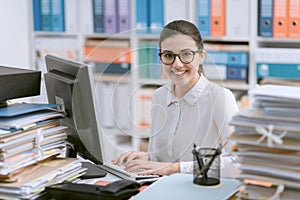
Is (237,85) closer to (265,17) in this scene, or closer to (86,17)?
(265,17)

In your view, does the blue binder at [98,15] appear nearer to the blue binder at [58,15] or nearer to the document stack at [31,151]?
the blue binder at [58,15]

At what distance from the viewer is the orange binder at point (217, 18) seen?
3545 mm

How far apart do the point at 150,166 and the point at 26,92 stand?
17.6 inches

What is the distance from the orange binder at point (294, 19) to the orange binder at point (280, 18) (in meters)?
0.02

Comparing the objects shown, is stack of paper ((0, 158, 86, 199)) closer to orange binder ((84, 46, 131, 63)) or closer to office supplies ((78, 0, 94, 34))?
orange binder ((84, 46, 131, 63))

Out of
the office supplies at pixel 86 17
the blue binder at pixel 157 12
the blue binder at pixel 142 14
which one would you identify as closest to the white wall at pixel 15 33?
the office supplies at pixel 86 17

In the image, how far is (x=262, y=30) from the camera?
11.5 feet

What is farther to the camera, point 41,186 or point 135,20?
point 135,20

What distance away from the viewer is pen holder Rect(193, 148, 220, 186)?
152 cm

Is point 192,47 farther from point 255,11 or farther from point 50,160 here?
point 255,11

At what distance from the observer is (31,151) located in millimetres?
1551

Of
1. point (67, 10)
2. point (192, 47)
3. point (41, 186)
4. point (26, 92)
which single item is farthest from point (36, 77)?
point (67, 10)

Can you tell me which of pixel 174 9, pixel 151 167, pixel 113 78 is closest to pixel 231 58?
pixel 174 9

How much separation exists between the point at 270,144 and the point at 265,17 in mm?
2297
